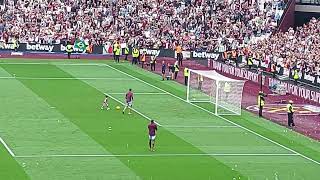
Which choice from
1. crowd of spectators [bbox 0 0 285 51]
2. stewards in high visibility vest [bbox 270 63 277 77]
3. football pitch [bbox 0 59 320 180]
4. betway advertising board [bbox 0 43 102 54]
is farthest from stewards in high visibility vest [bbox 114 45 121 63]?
stewards in high visibility vest [bbox 270 63 277 77]

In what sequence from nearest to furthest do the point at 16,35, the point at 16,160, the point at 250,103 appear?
the point at 16,160, the point at 250,103, the point at 16,35

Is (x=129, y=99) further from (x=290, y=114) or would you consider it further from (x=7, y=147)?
(x=7, y=147)

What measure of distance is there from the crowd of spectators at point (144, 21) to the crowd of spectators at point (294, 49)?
14.2ft

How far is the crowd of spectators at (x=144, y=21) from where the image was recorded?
75.5m

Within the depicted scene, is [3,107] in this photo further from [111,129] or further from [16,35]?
[16,35]

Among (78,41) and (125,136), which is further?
(78,41)

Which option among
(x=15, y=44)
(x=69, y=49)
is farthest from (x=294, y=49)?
(x=15, y=44)

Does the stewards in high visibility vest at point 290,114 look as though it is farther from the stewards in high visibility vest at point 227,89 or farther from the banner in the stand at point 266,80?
the banner in the stand at point 266,80

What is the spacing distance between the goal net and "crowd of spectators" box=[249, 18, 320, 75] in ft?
25.5

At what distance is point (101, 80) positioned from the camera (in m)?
61.9

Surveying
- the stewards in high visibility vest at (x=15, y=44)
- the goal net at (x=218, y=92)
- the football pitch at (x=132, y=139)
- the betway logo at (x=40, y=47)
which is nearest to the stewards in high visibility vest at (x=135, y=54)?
the betway logo at (x=40, y=47)

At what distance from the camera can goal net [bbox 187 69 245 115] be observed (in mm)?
50719

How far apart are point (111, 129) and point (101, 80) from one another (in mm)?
17832

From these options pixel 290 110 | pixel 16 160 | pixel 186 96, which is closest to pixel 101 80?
pixel 186 96
